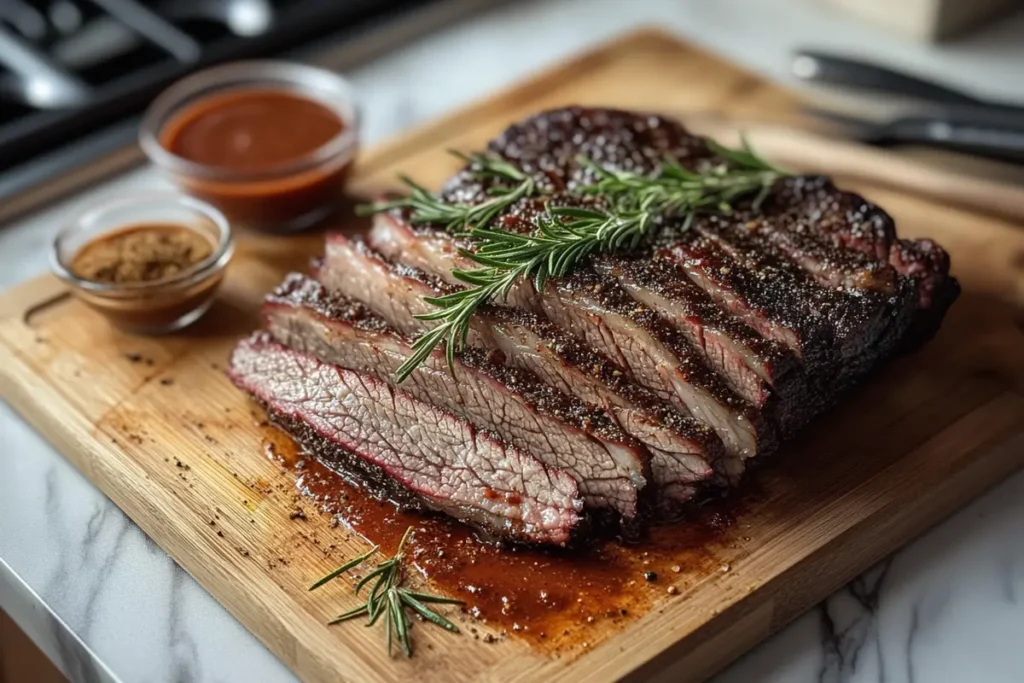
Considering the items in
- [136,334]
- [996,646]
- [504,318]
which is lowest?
[136,334]

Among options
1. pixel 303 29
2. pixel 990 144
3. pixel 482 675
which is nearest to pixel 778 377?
pixel 482 675

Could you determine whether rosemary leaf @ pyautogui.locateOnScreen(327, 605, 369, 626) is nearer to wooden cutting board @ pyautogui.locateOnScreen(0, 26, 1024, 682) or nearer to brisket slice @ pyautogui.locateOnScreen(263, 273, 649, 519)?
wooden cutting board @ pyautogui.locateOnScreen(0, 26, 1024, 682)

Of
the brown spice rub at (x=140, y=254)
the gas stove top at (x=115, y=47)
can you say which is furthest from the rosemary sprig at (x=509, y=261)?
the gas stove top at (x=115, y=47)

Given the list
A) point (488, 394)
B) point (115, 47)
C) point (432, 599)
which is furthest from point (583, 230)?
point (115, 47)

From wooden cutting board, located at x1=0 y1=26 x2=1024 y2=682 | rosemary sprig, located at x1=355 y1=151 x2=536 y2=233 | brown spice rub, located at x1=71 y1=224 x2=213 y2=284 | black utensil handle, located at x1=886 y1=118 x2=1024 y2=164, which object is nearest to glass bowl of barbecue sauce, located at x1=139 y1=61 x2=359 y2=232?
wooden cutting board, located at x1=0 y1=26 x2=1024 y2=682

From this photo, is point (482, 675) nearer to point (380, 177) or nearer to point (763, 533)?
point (763, 533)

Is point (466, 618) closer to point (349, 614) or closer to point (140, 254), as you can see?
point (349, 614)

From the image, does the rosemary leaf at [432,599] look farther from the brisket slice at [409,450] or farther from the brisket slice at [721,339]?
the brisket slice at [721,339]
